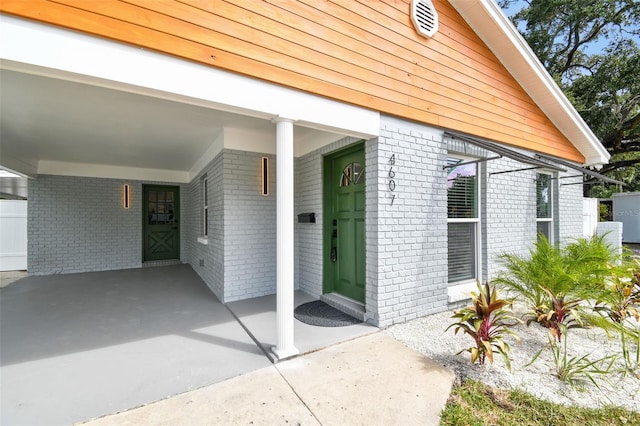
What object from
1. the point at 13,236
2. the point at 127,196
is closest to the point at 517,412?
the point at 127,196

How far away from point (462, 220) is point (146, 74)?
175 inches

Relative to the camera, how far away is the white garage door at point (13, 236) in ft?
23.8

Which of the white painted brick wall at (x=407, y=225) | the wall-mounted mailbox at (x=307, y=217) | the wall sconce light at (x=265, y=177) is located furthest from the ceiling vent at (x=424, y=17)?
the wall-mounted mailbox at (x=307, y=217)

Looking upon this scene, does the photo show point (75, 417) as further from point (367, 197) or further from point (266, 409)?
point (367, 197)

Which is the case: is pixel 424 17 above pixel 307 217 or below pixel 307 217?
above

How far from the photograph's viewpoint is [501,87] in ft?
16.0

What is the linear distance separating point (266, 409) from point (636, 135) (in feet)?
50.5

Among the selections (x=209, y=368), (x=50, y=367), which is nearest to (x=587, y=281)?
(x=209, y=368)

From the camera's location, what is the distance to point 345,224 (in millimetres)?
4254

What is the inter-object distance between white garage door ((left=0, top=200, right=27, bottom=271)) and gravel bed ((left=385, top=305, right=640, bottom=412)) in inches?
379

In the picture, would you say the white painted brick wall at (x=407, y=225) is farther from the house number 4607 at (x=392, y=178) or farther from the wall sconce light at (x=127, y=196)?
the wall sconce light at (x=127, y=196)

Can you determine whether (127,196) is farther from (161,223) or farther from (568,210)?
(568,210)

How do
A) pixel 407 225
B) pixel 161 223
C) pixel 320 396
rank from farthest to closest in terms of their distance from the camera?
pixel 161 223
pixel 407 225
pixel 320 396

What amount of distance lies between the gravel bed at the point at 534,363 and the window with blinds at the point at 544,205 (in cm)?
287
